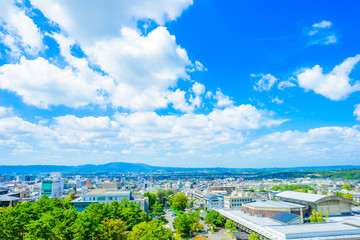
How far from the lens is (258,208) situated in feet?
165

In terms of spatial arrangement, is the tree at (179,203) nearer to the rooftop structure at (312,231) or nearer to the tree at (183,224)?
the tree at (183,224)

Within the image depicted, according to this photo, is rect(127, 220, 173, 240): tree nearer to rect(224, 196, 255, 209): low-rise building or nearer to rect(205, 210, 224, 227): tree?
rect(205, 210, 224, 227): tree

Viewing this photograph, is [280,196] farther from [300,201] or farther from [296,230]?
[296,230]

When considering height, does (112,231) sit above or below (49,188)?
above

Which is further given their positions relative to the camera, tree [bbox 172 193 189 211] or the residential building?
tree [bbox 172 193 189 211]

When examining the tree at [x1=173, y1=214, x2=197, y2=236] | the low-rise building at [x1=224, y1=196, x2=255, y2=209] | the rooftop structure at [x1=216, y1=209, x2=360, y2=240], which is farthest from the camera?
the low-rise building at [x1=224, y1=196, x2=255, y2=209]

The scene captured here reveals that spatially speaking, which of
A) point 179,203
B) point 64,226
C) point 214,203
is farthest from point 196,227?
point 214,203

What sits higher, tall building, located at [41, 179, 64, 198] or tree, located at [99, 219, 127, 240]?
tree, located at [99, 219, 127, 240]

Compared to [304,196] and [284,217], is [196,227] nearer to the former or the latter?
[284,217]

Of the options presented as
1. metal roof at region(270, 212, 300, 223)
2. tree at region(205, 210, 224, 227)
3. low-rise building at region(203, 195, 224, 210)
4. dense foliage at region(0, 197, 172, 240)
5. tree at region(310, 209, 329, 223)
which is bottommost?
low-rise building at region(203, 195, 224, 210)

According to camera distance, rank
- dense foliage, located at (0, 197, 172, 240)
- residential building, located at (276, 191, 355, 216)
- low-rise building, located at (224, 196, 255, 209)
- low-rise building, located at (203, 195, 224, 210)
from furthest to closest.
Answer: low-rise building, located at (203, 195, 224, 210)
low-rise building, located at (224, 196, 255, 209)
residential building, located at (276, 191, 355, 216)
dense foliage, located at (0, 197, 172, 240)

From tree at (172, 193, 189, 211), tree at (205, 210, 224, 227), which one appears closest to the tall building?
tree at (172, 193, 189, 211)

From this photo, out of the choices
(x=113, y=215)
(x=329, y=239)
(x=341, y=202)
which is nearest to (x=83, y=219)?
(x=113, y=215)

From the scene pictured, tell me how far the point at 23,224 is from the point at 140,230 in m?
14.0
